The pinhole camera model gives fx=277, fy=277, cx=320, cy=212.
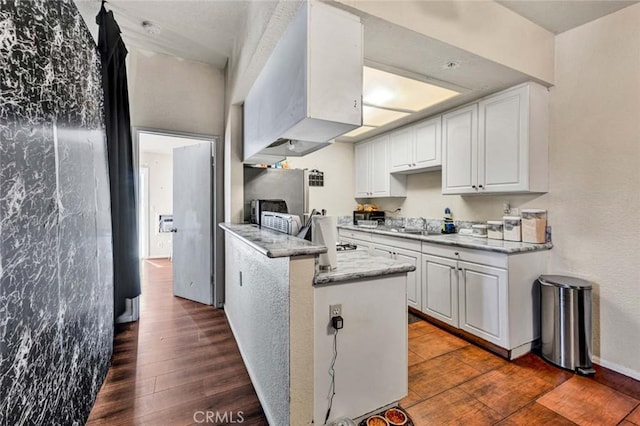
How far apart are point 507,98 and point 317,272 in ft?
8.15

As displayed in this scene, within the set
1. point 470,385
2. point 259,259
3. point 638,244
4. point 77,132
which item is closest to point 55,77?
point 77,132

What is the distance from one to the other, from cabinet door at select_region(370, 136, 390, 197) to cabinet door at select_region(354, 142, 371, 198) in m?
0.11

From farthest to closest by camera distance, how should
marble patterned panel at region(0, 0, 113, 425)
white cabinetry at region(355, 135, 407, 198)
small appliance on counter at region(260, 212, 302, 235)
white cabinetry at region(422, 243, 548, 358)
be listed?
white cabinetry at region(355, 135, 407, 198) → white cabinetry at region(422, 243, 548, 358) → small appliance on counter at region(260, 212, 302, 235) → marble patterned panel at region(0, 0, 113, 425)

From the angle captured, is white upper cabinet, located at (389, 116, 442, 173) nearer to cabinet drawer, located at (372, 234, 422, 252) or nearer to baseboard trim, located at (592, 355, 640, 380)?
cabinet drawer, located at (372, 234, 422, 252)

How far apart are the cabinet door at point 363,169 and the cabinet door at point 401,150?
0.55 meters

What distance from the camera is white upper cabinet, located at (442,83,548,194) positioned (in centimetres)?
244

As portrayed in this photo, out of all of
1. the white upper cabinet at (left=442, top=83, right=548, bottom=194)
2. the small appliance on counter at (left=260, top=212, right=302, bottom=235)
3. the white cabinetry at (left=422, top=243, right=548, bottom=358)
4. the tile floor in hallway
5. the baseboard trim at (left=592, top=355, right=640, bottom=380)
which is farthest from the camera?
the white upper cabinet at (left=442, top=83, right=548, bottom=194)

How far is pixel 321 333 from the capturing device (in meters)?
1.44

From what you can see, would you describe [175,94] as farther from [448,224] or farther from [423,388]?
[423,388]

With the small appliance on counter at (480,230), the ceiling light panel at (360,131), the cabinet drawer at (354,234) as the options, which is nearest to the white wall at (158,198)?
the cabinet drawer at (354,234)

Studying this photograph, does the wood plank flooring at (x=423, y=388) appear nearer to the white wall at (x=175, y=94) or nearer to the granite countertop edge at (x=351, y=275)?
the granite countertop edge at (x=351, y=275)

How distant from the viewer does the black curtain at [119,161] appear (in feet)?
6.94

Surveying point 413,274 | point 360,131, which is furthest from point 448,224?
point 360,131

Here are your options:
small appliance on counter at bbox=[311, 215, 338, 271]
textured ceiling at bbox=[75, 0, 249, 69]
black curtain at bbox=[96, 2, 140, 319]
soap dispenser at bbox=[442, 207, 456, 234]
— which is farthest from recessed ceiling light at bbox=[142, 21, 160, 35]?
soap dispenser at bbox=[442, 207, 456, 234]
